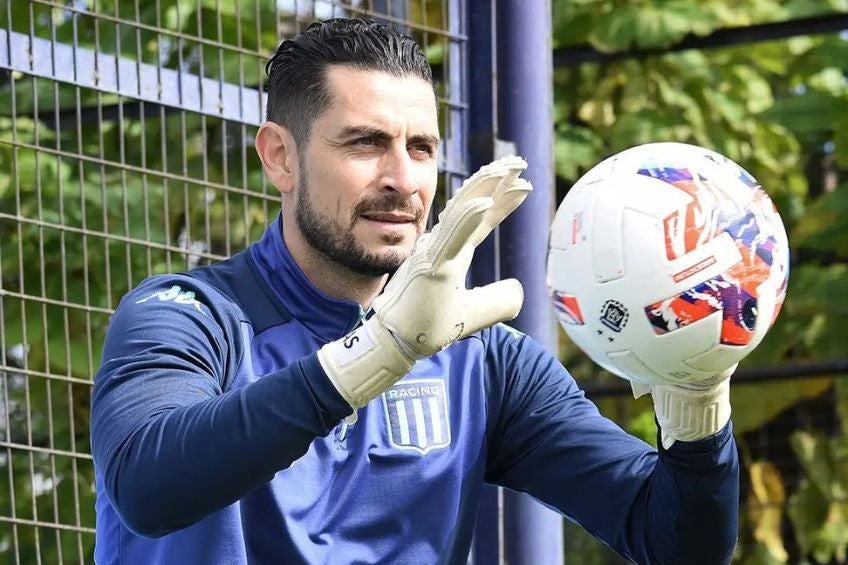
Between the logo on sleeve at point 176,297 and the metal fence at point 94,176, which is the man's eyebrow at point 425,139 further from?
the metal fence at point 94,176

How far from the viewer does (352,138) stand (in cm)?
410

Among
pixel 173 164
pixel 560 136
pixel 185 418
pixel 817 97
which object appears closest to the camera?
pixel 185 418

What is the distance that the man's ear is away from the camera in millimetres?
4324

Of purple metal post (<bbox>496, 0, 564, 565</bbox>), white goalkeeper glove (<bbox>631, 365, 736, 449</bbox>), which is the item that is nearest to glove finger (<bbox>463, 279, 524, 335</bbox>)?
white goalkeeper glove (<bbox>631, 365, 736, 449</bbox>)

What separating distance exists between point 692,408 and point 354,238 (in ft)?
2.73

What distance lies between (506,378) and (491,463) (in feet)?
0.69

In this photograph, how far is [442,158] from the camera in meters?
5.42

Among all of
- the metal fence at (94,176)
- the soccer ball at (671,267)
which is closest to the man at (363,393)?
the soccer ball at (671,267)

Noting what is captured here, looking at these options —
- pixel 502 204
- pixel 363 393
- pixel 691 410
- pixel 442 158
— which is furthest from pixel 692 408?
pixel 442 158

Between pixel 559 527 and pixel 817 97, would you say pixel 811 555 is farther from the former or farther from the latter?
pixel 559 527

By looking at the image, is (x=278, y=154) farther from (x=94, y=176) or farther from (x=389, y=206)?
(x=94, y=176)

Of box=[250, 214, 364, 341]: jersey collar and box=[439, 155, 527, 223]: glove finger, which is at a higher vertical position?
box=[439, 155, 527, 223]: glove finger

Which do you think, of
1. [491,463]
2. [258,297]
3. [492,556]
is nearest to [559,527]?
[492,556]

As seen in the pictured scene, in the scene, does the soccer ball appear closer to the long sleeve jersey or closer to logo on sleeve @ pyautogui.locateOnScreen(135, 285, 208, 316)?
the long sleeve jersey
